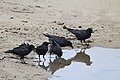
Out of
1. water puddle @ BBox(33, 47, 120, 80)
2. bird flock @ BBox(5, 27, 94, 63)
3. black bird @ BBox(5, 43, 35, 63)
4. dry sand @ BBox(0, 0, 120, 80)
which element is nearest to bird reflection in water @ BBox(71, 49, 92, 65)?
water puddle @ BBox(33, 47, 120, 80)

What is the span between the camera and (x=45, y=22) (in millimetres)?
14727

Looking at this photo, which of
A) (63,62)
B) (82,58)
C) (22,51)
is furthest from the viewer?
(82,58)

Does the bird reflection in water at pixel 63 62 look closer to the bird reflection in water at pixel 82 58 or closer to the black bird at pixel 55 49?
the bird reflection in water at pixel 82 58

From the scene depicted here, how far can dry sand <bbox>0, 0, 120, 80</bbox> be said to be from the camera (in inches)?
381

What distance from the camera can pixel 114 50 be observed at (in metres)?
11.9

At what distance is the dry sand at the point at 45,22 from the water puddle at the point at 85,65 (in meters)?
0.37

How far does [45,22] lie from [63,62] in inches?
175

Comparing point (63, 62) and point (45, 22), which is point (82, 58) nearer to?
point (63, 62)

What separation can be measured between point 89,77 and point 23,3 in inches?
354

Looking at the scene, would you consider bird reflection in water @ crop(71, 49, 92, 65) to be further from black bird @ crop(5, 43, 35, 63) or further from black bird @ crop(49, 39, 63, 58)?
black bird @ crop(5, 43, 35, 63)

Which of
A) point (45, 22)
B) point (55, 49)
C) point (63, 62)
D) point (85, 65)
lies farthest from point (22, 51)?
point (45, 22)

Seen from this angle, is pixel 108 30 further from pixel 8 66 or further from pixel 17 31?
pixel 8 66

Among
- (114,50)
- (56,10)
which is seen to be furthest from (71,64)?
(56,10)

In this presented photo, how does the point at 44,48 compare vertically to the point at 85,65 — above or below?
above
